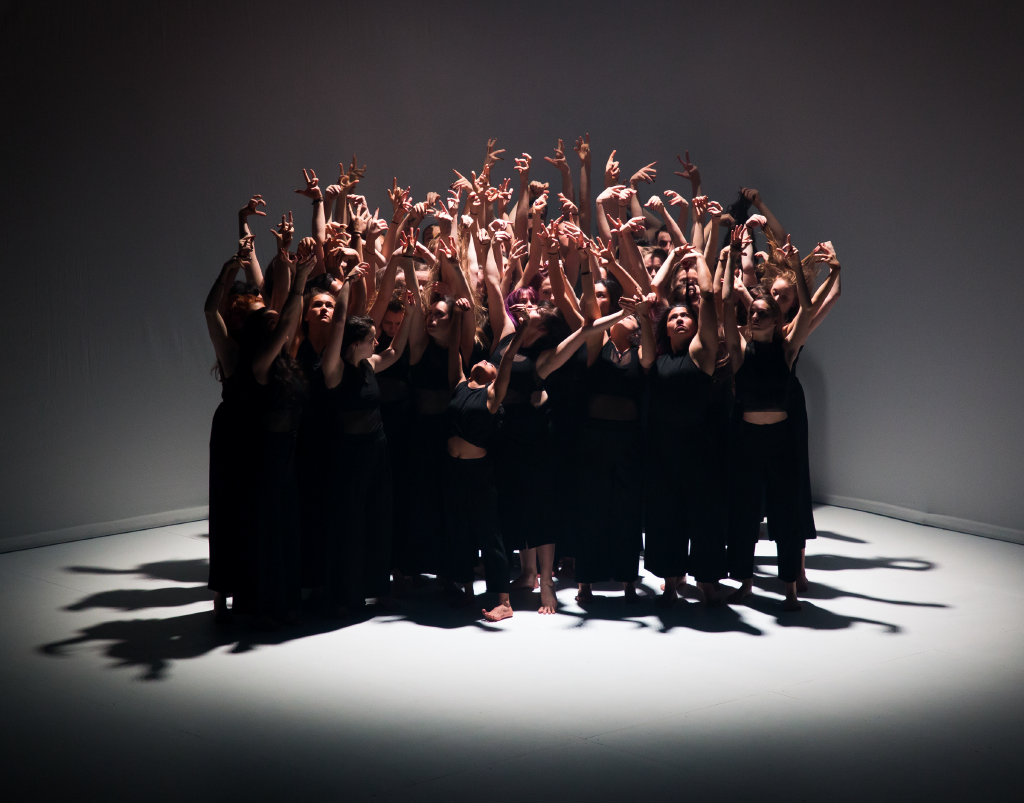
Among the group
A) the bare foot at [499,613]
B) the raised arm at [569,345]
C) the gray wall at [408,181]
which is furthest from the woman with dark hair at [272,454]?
the gray wall at [408,181]

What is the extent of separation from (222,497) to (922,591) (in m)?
3.22

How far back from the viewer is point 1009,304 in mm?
5848

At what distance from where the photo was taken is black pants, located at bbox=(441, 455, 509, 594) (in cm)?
448

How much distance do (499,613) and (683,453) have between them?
41.1 inches

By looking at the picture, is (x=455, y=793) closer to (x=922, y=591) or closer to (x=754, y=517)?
(x=754, y=517)

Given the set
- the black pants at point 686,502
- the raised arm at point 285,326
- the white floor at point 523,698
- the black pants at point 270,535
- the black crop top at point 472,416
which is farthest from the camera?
the black pants at point 686,502

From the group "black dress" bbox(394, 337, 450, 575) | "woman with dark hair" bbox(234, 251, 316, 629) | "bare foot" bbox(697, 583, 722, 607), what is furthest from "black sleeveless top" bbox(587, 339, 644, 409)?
"woman with dark hair" bbox(234, 251, 316, 629)

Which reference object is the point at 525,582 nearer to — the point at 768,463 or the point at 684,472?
the point at 684,472

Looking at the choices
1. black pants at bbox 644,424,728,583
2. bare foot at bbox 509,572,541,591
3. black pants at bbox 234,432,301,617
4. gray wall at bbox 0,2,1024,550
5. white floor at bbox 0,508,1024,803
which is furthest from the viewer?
gray wall at bbox 0,2,1024,550

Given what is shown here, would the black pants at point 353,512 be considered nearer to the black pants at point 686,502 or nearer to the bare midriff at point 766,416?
the black pants at point 686,502

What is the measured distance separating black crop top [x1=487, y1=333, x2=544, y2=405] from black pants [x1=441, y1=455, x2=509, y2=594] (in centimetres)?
30

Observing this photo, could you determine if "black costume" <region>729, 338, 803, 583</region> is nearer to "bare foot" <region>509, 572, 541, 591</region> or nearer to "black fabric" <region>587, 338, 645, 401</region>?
"black fabric" <region>587, 338, 645, 401</region>

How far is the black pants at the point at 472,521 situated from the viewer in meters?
4.48

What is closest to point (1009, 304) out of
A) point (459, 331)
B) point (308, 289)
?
point (459, 331)
